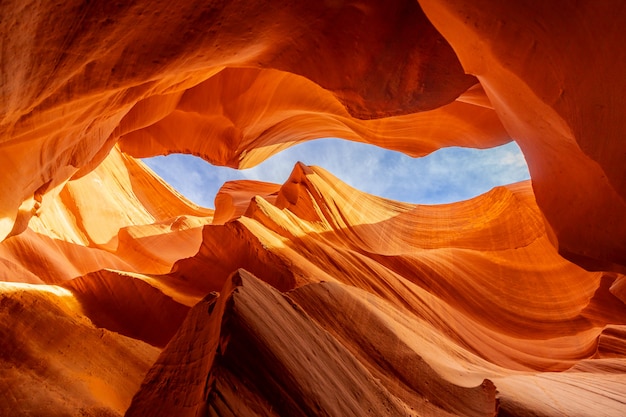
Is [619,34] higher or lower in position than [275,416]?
higher

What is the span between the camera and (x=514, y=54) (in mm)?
2859

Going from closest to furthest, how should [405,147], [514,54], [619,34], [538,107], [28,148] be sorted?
[619,34]
[514,54]
[538,107]
[28,148]
[405,147]

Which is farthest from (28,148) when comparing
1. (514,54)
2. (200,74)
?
(514,54)

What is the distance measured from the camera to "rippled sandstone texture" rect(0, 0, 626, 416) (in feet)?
7.64

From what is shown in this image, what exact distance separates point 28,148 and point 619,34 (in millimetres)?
5415

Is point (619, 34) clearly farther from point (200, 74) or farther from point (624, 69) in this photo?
point (200, 74)

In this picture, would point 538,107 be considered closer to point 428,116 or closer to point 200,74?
point 200,74

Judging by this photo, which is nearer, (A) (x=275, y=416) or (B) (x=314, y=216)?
(A) (x=275, y=416)

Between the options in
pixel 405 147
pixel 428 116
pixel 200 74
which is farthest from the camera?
pixel 405 147

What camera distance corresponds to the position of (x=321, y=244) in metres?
6.28

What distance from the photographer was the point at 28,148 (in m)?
4.38

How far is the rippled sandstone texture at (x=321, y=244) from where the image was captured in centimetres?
233

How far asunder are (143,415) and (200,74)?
4916mm

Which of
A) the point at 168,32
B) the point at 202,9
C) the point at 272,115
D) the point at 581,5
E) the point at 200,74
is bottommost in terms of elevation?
the point at 168,32
